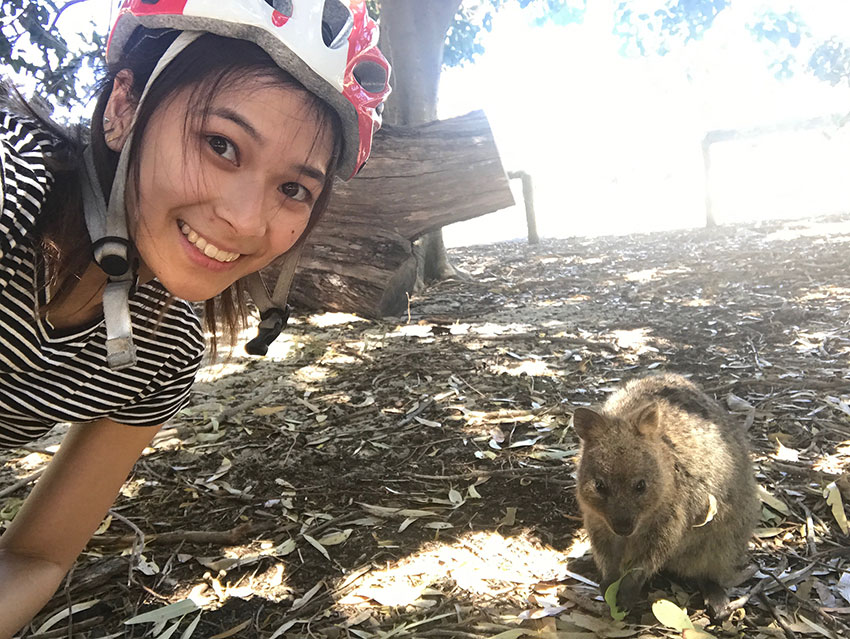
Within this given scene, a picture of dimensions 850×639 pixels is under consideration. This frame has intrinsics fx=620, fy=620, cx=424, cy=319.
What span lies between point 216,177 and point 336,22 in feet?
1.85

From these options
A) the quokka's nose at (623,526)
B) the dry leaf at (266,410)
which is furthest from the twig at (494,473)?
the dry leaf at (266,410)

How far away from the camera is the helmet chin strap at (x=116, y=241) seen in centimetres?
131

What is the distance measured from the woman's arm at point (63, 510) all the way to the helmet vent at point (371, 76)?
1262 millimetres

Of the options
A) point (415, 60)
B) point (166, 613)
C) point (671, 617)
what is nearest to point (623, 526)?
point (671, 617)

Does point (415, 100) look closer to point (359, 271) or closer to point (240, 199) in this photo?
point (359, 271)

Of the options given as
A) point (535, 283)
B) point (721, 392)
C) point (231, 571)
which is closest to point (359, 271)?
point (535, 283)

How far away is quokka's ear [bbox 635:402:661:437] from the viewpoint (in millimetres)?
2455

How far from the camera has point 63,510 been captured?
1839mm

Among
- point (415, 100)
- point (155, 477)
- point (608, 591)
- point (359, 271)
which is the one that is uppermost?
point (415, 100)

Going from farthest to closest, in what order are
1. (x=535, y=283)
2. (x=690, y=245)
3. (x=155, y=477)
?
(x=690, y=245) < (x=535, y=283) < (x=155, y=477)

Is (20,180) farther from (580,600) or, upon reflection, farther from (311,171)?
(580,600)

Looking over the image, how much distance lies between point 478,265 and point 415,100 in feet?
8.01

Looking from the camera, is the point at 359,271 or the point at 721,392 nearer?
the point at 721,392

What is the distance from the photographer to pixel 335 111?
1580 millimetres
